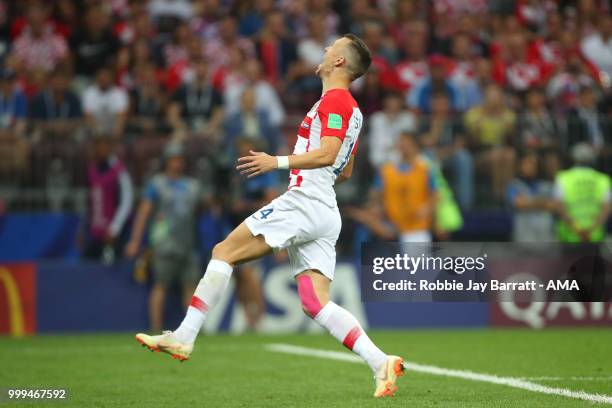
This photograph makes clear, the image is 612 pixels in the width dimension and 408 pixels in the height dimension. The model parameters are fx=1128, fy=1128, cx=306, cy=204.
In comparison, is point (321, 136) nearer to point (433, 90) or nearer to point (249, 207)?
point (249, 207)

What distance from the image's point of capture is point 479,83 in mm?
17609

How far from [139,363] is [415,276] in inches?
129

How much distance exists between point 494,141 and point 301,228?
31.4ft

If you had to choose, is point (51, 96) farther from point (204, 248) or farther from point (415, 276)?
point (415, 276)

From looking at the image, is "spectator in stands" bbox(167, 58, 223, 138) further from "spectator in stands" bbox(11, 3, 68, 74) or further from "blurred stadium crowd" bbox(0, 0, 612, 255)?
"spectator in stands" bbox(11, 3, 68, 74)

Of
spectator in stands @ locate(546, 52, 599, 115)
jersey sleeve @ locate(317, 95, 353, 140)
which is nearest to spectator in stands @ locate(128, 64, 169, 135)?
spectator in stands @ locate(546, 52, 599, 115)

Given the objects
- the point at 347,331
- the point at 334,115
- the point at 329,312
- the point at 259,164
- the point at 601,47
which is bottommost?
the point at 347,331

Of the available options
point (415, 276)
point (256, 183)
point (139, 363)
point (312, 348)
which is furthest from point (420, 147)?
point (415, 276)

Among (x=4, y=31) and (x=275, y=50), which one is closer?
(x=275, y=50)

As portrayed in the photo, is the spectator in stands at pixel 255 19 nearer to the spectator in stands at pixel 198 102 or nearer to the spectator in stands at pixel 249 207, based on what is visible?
the spectator in stands at pixel 198 102

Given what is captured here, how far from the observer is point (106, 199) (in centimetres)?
1558

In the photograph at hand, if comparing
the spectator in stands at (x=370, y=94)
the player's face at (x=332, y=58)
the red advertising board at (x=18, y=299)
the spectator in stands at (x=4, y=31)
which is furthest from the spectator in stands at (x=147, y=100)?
the player's face at (x=332, y=58)

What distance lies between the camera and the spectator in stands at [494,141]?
16078 millimetres

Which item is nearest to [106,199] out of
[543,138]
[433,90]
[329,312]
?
[433,90]
